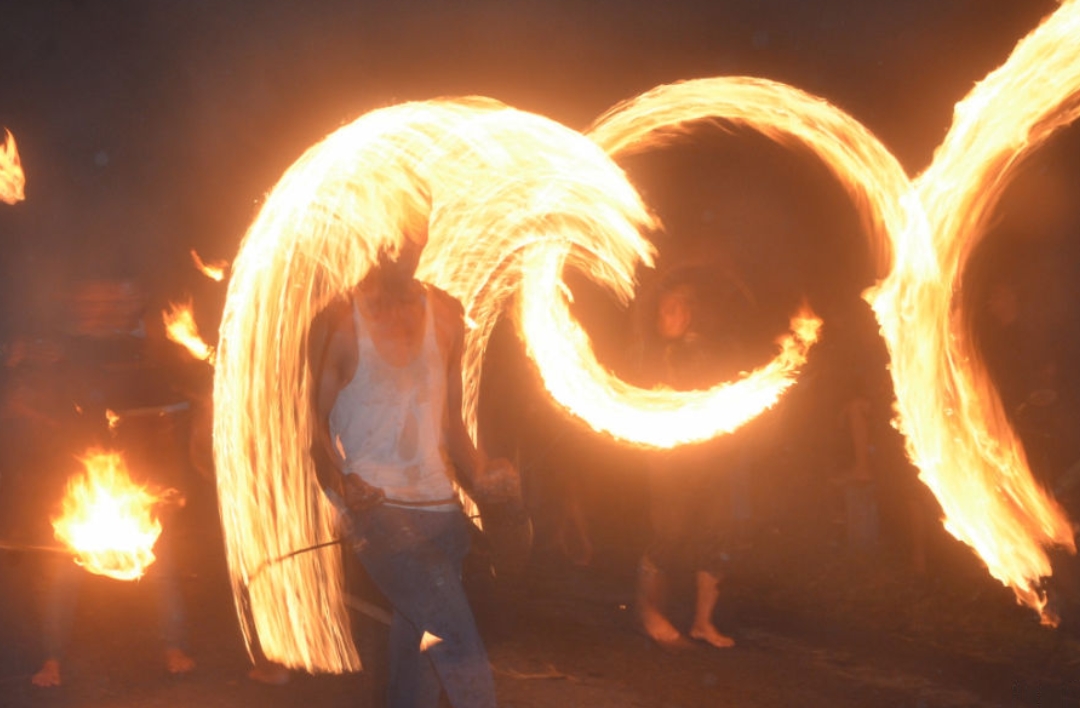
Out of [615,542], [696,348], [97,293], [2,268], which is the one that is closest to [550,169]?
[696,348]

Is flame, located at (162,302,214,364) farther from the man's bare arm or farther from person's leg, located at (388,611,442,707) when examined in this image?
person's leg, located at (388,611,442,707)

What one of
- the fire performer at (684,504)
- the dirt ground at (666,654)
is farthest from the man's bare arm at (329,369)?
the fire performer at (684,504)

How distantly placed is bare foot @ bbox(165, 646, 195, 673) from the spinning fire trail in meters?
0.48

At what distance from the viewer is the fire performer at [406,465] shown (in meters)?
4.02

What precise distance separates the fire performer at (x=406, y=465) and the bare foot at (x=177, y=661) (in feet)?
8.06

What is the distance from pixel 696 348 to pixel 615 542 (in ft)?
11.2

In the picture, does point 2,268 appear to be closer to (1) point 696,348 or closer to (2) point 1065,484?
(1) point 696,348

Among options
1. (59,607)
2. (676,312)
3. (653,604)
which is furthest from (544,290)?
(59,607)

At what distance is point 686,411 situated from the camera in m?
7.04

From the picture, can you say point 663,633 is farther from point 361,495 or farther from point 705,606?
point 361,495

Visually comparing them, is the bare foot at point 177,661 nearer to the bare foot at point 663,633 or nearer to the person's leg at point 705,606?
the bare foot at point 663,633

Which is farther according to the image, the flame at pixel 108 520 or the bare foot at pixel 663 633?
the bare foot at pixel 663 633

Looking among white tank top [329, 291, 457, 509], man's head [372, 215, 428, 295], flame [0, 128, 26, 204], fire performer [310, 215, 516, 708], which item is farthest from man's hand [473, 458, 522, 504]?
flame [0, 128, 26, 204]

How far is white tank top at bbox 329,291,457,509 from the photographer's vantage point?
13.5 ft
